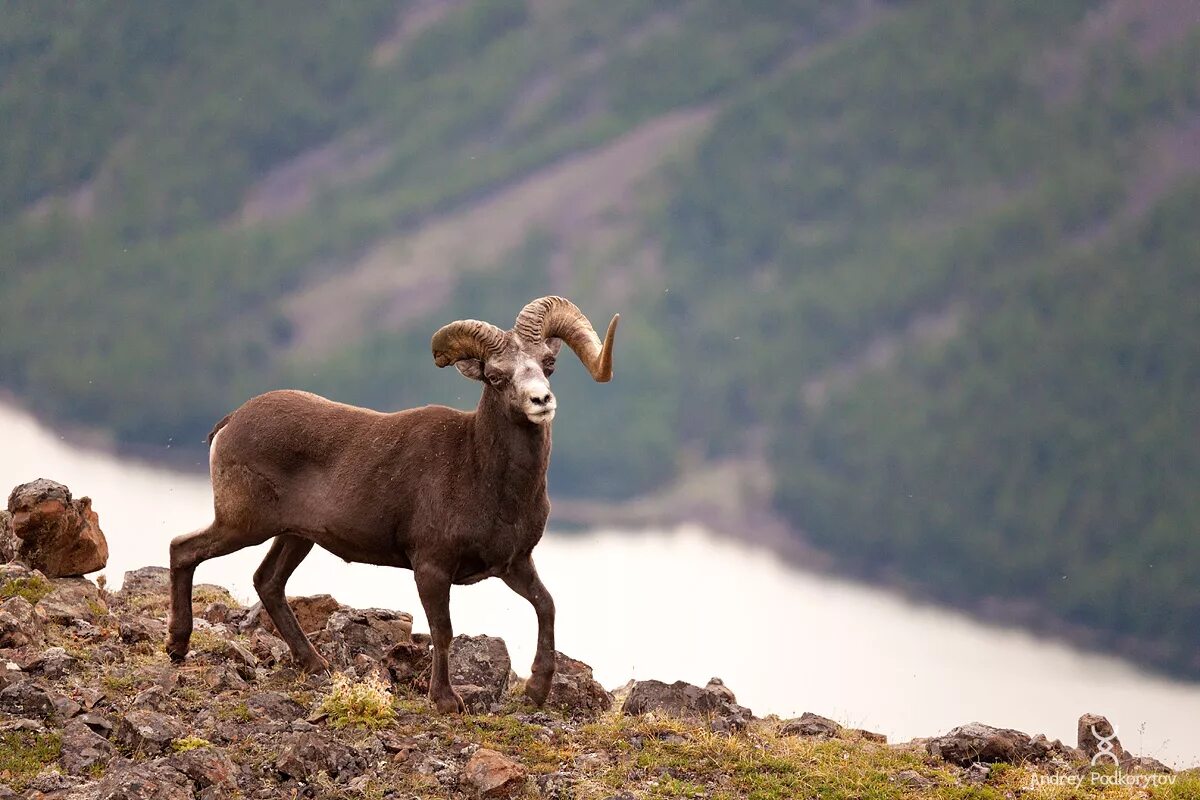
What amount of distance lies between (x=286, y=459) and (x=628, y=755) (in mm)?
4829

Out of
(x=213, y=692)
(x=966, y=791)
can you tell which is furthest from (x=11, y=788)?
→ (x=966, y=791)

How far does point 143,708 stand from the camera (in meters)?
15.1

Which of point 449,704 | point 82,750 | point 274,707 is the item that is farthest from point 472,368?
point 82,750

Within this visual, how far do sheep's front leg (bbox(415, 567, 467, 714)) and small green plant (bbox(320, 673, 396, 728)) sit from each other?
1.64 ft

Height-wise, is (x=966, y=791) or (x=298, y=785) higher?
(x=966, y=791)

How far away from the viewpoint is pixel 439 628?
15656mm

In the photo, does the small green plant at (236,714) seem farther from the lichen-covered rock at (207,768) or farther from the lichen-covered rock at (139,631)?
the lichen-covered rock at (139,631)

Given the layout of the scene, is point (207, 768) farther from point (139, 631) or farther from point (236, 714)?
point (139, 631)

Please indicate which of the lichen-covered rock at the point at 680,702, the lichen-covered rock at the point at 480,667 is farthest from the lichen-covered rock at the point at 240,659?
the lichen-covered rock at the point at 680,702

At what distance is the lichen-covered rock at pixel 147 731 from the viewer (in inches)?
556

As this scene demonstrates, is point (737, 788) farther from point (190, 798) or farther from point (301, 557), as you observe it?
point (301, 557)

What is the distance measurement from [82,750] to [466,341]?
5143mm

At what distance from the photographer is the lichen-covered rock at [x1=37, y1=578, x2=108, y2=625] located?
17875 millimetres
